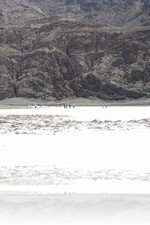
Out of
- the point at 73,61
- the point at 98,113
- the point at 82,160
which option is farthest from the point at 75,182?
the point at 73,61

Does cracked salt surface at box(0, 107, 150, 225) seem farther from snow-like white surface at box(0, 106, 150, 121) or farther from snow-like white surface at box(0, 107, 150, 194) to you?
snow-like white surface at box(0, 106, 150, 121)

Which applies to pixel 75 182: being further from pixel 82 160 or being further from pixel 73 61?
pixel 73 61

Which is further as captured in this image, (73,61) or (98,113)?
(73,61)

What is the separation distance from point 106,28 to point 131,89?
1363 inches

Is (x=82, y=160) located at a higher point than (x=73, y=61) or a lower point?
higher

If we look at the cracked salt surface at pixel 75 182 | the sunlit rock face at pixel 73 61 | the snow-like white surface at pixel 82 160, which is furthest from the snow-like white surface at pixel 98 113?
the sunlit rock face at pixel 73 61

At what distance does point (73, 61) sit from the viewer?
150000 millimetres

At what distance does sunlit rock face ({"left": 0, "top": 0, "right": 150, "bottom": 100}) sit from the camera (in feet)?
454

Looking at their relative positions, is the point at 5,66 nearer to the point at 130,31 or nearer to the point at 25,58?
the point at 25,58

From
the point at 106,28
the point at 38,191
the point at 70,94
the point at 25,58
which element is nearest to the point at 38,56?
the point at 25,58

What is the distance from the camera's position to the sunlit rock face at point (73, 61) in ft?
454

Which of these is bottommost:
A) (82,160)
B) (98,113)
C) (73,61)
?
(98,113)

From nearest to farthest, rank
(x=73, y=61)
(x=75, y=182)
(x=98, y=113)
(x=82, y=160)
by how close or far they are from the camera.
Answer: (x=75, y=182) → (x=82, y=160) → (x=98, y=113) → (x=73, y=61)

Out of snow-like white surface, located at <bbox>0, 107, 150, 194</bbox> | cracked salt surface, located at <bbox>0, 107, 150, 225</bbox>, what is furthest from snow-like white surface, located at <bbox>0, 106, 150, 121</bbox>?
cracked salt surface, located at <bbox>0, 107, 150, 225</bbox>
